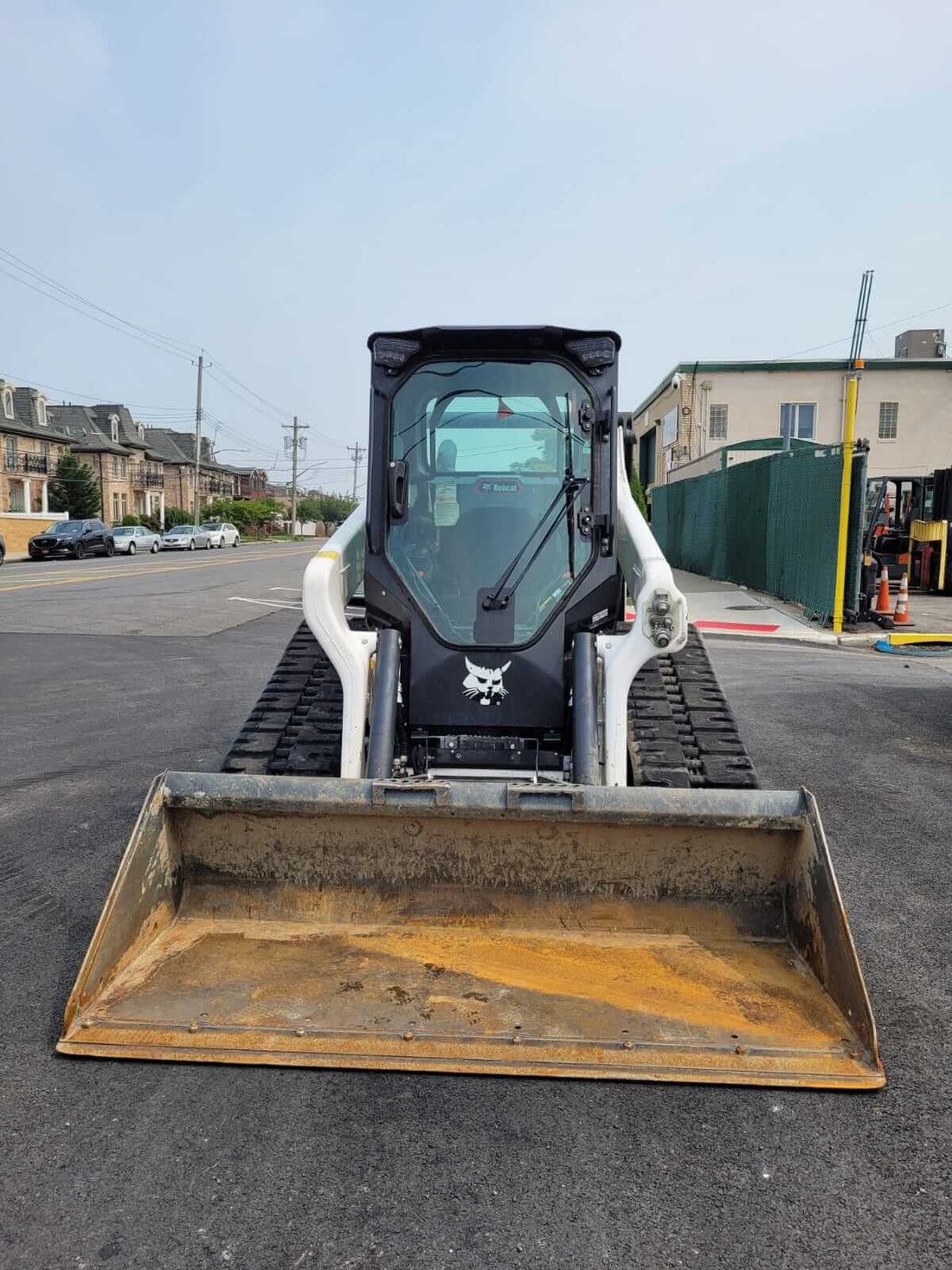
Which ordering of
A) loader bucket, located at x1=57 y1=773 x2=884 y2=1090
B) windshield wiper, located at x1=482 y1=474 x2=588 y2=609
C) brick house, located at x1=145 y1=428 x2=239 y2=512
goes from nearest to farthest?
loader bucket, located at x1=57 y1=773 x2=884 y2=1090 → windshield wiper, located at x1=482 y1=474 x2=588 y2=609 → brick house, located at x1=145 y1=428 x2=239 y2=512

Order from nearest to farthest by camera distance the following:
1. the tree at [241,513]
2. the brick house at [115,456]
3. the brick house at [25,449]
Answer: the brick house at [25,449]
the brick house at [115,456]
the tree at [241,513]

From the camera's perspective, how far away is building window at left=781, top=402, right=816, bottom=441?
34188mm

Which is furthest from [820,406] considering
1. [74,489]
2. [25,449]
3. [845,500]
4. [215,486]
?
[215,486]

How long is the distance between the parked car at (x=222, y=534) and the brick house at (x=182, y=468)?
1093 inches

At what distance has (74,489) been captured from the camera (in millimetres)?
63625

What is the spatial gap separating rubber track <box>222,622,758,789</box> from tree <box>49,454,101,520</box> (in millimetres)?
61506

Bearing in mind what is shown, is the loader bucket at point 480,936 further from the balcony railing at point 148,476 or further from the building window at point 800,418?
the balcony railing at point 148,476

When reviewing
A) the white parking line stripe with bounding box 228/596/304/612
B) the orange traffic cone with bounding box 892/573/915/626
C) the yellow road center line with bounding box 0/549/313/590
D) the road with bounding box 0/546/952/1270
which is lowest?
the road with bounding box 0/546/952/1270

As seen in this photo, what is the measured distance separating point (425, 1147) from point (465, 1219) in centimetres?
32

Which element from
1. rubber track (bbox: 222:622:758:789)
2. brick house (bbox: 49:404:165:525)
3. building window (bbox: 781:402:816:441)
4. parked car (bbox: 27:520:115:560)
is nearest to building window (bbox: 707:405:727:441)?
building window (bbox: 781:402:816:441)

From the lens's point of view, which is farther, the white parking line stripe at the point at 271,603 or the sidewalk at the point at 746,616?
the white parking line stripe at the point at 271,603

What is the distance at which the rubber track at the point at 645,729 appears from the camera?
5102 mm

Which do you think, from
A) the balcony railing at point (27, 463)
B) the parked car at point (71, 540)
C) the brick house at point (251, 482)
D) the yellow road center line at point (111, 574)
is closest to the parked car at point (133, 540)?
the parked car at point (71, 540)

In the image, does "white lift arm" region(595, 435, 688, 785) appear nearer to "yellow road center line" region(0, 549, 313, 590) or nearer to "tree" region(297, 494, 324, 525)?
"yellow road center line" region(0, 549, 313, 590)
